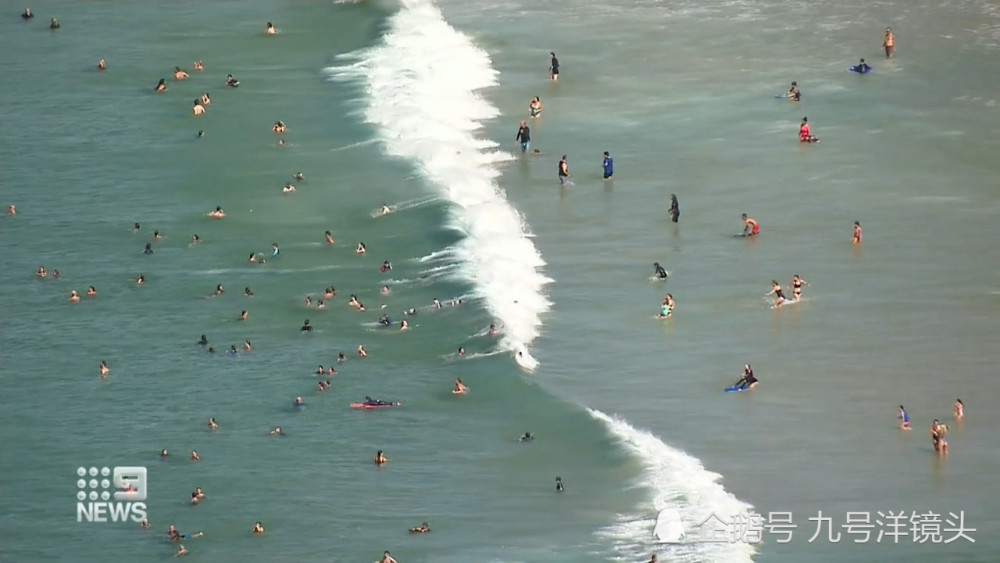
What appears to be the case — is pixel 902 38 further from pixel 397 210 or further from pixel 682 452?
pixel 682 452

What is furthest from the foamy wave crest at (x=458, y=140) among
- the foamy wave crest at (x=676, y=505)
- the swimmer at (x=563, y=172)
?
the foamy wave crest at (x=676, y=505)

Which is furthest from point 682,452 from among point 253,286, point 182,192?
point 182,192

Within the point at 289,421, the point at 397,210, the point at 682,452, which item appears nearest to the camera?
the point at 682,452

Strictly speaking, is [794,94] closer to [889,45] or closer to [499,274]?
[889,45]

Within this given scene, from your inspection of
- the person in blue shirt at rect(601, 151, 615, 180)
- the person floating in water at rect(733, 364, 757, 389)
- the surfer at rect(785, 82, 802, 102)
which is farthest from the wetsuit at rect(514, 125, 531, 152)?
the person floating in water at rect(733, 364, 757, 389)

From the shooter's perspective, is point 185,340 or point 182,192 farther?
point 182,192

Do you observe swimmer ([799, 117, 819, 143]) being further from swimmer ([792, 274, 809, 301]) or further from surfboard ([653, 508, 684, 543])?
surfboard ([653, 508, 684, 543])

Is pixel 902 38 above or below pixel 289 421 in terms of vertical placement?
above

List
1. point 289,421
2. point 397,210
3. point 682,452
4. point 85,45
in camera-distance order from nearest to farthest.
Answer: point 682,452 → point 289,421 → point 397,210 → point 85,45
